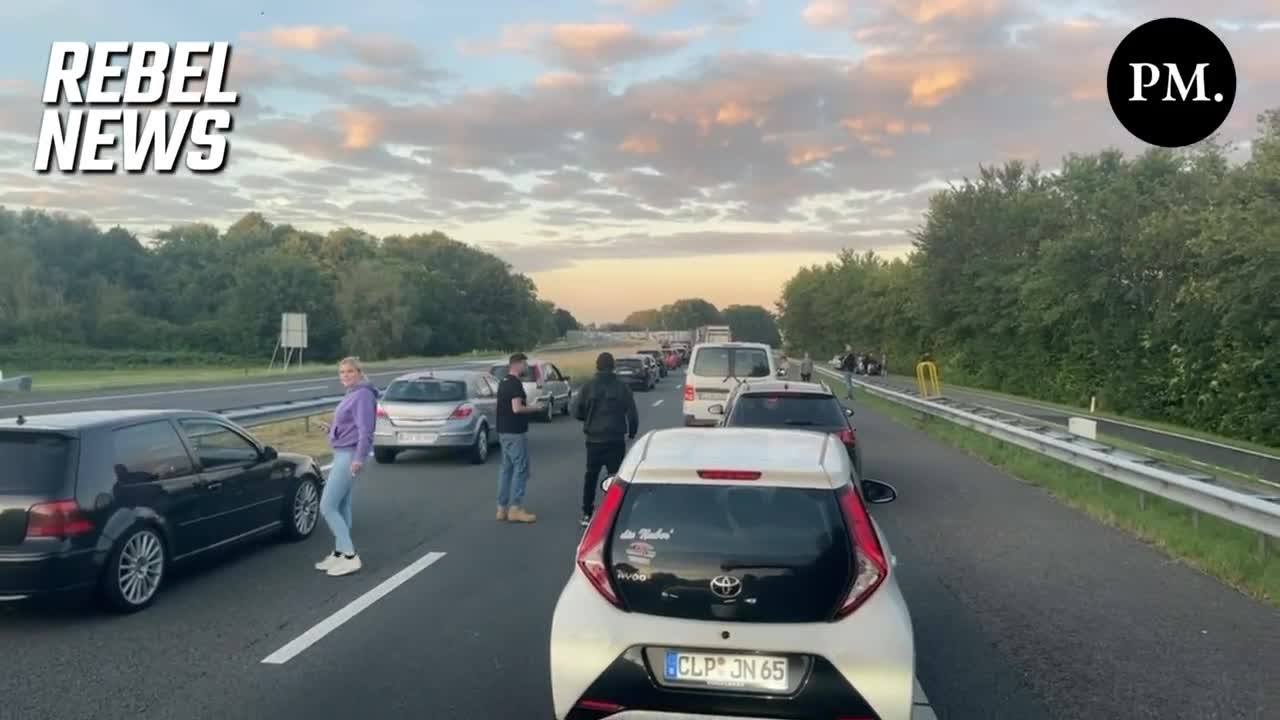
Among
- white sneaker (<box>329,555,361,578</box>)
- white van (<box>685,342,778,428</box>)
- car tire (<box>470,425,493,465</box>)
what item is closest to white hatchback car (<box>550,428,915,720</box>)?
white sneaker (<box>329,555,361,578</box>)

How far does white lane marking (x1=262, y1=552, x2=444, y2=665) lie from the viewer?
6.05m

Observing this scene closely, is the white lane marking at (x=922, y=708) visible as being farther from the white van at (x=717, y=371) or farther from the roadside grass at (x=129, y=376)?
the roadside grass at (x=129, y=376)

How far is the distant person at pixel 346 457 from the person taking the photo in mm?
8367

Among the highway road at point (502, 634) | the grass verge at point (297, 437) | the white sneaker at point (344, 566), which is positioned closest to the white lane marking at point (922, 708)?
the highway road at point (502, 634)

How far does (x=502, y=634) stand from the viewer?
6.47m

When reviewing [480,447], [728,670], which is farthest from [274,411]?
[728,670]

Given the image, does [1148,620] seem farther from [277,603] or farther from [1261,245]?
[1261,245]

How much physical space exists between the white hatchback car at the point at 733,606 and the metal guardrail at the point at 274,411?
11465 millimetres

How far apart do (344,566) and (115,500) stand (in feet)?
6.33

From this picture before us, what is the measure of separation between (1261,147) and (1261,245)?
15.6 feet

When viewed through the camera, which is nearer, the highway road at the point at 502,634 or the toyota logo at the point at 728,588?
the toyota logo at the point at 728,588

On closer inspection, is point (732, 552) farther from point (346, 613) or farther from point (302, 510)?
point (302, 510)

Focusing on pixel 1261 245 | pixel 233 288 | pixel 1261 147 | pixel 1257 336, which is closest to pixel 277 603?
pixel 1261 245

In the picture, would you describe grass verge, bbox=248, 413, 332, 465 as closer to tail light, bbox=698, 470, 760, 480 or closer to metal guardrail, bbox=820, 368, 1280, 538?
metal guardrail, bbox=820, 368, 1280, 538
